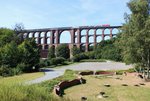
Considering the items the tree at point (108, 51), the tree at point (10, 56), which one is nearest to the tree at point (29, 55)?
the tree at point (10, 56)

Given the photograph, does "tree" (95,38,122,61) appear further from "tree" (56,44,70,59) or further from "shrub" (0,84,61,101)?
"shrub" (0,84,61,101)

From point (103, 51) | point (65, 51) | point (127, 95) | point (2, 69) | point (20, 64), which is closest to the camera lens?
point (127, 95)

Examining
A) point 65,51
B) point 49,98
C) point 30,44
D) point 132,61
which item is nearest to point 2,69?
point 30,44

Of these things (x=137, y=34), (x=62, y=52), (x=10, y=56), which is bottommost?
(x=10, y=56)

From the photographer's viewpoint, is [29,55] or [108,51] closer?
[29,55]

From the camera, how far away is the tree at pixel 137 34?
41281mm

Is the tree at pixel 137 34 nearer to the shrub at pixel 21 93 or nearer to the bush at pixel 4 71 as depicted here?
the bush at pixel 4 71

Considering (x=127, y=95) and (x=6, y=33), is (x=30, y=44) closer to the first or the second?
(x=6, y=33)

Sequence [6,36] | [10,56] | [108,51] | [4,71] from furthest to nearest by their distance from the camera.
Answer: [108,51]
[6,36]
[10,56]
[4,71]

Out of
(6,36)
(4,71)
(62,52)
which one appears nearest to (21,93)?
(4,71)

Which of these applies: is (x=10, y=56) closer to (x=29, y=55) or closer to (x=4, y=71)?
(x=29, y=55)

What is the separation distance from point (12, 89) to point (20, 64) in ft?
163

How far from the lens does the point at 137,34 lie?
134 feet

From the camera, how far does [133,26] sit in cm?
4244
